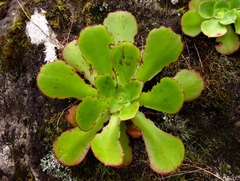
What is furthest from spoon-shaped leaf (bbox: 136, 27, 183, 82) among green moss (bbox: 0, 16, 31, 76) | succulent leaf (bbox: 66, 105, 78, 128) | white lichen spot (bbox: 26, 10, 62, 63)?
green moss (bbox: 0, 16, 31, 76)

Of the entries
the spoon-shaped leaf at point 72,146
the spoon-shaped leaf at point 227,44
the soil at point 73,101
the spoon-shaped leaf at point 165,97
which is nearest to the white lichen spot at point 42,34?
the soil at point 73,101

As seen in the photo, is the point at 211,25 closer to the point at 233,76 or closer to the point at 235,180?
the point at 233,76

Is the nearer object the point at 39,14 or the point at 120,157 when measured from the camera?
Answer: the point at 120,157

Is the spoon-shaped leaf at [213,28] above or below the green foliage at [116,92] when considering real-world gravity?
below

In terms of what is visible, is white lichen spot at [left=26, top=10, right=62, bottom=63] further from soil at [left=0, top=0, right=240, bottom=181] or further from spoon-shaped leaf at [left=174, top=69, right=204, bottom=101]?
spoon-shaped leaf at [left=174, top=69, right=204, bottom=101]

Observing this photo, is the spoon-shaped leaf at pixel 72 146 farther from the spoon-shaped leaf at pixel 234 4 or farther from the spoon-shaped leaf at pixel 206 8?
the spoon-shaped leaf at pixel 234 4

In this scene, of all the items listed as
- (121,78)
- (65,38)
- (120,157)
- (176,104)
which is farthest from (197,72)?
(65,38)
